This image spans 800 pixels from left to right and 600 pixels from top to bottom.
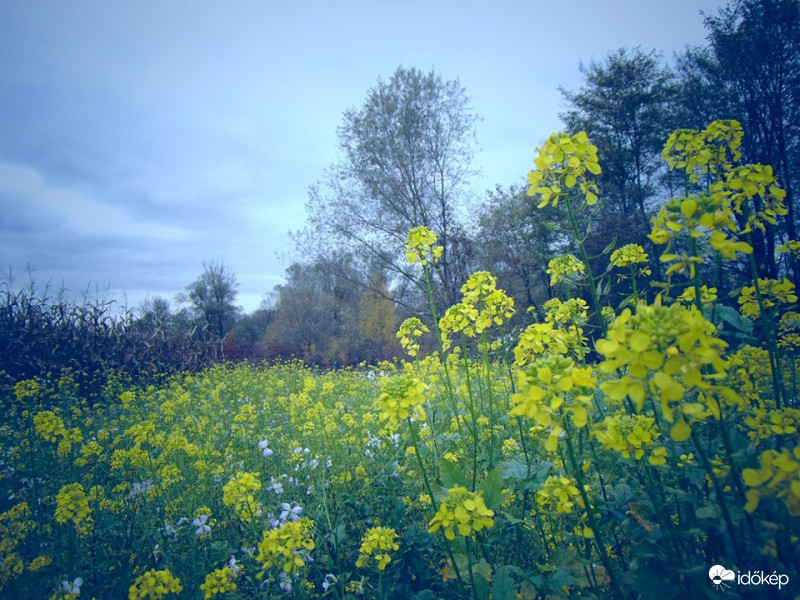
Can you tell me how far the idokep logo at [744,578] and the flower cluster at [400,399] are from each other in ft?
3.98

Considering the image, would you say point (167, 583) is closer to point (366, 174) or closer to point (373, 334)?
point (366, 174)

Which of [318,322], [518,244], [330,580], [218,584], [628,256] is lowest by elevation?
[330,580]

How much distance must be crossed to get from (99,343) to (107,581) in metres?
11.2

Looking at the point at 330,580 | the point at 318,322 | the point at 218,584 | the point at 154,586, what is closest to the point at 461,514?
the point at 330,580

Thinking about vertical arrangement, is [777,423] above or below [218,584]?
above

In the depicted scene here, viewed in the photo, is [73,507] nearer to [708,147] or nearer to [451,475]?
[451,475]

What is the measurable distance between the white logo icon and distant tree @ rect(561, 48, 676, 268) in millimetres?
16581

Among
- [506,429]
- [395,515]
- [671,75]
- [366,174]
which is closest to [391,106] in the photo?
[366,174]

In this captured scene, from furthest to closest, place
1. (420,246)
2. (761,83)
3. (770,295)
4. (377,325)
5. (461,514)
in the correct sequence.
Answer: (377,325), (761,83), (420,246), (770,295), (461,514)

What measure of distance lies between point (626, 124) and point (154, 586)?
21622 millimetres

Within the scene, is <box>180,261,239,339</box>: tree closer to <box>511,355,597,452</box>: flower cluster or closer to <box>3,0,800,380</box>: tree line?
<box>3,0,800,380</box>: tree line

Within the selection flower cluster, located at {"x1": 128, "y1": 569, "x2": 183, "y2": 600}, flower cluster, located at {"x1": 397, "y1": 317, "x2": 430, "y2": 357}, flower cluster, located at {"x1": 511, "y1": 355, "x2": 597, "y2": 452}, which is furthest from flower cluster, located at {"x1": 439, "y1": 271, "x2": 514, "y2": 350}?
flower cluster, located at {"x1": 128, "y1": 569, "x2": 183, "y2": 600}

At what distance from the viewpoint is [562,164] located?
2115mm

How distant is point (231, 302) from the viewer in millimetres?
38938
